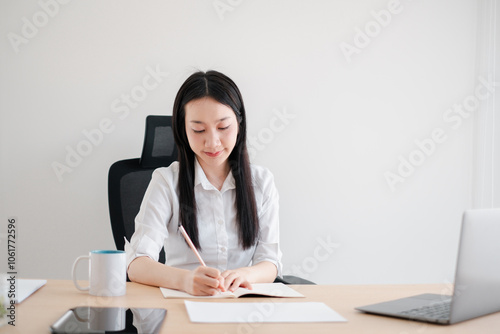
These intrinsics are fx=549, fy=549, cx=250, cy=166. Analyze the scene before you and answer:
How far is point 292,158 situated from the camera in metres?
2.67

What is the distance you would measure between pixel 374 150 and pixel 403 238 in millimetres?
480

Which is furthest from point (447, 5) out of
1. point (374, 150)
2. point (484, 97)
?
point (374, 150)

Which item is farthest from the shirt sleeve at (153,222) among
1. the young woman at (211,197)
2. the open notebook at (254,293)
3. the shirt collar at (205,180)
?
the open notebook at (254,293)

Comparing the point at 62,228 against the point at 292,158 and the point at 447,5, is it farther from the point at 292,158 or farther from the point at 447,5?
the point at 447,5

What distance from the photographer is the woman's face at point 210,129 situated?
1691 millimetres

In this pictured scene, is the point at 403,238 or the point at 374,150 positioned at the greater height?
the point at 374,150

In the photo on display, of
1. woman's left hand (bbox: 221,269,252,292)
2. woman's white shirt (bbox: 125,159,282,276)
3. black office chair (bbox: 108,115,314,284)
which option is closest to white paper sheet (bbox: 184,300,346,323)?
woman's left hand (bbox: 221,269,252,292)

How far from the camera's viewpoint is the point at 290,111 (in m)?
2.66

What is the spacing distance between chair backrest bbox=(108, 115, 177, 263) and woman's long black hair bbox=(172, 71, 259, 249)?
28 cm

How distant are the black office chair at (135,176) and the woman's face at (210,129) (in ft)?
1.19

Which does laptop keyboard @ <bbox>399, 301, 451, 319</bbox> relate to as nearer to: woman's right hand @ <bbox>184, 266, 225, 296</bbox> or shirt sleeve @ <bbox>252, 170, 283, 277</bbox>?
woman's right hand @ <bbox>184, 266, 225, 296</bbox>

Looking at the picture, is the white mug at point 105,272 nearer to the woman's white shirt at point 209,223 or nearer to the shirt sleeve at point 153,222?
the shirt sleeve at point 153,222

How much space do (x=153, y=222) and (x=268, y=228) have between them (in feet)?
1.27

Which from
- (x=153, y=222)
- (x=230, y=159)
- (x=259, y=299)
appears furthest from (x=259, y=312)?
(x=230, y=159)
